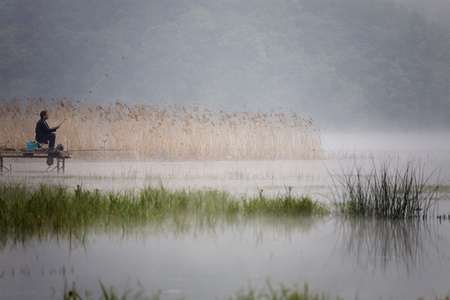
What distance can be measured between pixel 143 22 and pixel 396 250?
37.7m

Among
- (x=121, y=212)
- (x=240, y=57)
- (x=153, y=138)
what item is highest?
(x=240, y=57)

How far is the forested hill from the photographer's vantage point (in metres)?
34.6

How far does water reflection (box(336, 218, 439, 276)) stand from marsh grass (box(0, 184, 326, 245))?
1.98ft

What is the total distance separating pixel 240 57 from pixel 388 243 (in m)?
34.6

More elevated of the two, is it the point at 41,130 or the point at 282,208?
the point at 41,130

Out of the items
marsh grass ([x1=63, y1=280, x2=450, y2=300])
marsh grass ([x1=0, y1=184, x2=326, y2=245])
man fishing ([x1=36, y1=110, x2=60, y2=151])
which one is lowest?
marsh grass ([x1=63, y1=280, x2=450, y2=300])

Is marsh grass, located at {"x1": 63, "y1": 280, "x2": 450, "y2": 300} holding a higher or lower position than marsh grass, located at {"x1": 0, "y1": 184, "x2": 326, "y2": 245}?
lower

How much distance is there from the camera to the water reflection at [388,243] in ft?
10.8

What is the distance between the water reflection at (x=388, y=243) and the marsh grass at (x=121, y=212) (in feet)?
1.98

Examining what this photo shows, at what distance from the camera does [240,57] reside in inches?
1490

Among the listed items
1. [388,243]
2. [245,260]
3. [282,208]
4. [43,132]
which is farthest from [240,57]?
[245,260]

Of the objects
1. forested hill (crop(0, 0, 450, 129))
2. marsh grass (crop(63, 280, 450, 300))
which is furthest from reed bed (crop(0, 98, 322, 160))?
forested hill (crop(0, 0, 450, 129))

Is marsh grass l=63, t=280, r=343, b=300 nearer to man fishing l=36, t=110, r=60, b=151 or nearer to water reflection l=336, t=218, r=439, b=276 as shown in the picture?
water reflection l=336, t=218, r=439, b=276

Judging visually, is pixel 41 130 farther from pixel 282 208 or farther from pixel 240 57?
pixel 240 57
